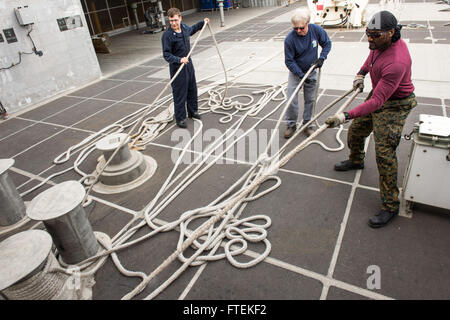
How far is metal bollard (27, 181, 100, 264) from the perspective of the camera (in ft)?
8.35

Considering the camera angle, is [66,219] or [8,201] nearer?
[66,219]

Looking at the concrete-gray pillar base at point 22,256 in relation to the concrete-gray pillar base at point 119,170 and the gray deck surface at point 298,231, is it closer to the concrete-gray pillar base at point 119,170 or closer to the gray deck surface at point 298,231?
the gray deck surface at point 298,231

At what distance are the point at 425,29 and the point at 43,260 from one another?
12.4 m

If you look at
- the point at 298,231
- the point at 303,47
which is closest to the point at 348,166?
the point at 298,231

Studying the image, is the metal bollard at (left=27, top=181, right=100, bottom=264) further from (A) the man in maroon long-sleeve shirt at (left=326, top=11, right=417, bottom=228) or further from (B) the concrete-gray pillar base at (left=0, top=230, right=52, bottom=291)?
(A) the man in maroon long-sleeve shirt at (left=326, top=11, right=417, bottom=228)

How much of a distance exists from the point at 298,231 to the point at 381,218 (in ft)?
2.64

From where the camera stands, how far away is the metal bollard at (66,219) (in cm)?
254

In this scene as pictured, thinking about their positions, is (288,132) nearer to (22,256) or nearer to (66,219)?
(66,219)

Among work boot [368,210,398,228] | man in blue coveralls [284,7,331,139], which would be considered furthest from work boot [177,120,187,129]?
work boot [368,210,398,228]

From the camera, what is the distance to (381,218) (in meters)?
2.95

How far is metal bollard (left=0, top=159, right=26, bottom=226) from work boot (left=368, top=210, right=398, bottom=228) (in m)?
3.83

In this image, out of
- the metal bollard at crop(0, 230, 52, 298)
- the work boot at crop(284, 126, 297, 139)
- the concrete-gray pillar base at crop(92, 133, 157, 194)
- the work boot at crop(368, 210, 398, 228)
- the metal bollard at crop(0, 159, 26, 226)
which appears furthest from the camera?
the work boot at crop(284, 126, 297, 139)

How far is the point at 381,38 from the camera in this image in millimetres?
2543
